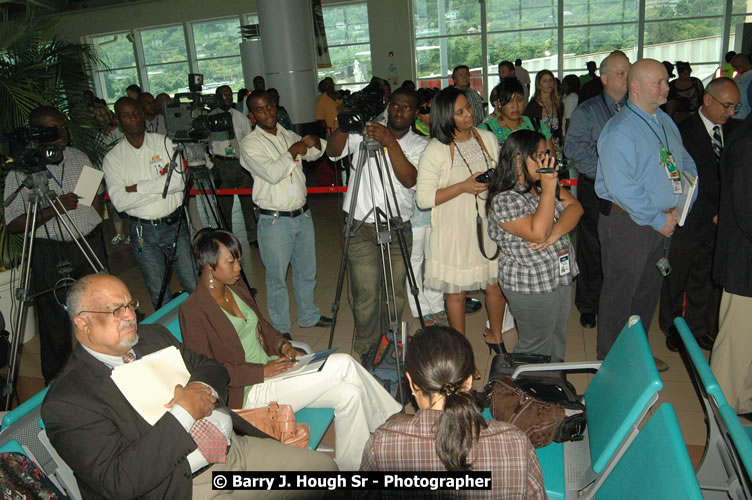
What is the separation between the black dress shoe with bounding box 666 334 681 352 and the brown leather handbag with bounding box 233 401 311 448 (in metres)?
2.55

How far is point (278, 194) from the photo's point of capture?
12.3 ft

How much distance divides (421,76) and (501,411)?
1357cm

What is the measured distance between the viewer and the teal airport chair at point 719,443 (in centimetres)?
155

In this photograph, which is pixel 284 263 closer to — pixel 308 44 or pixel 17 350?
pixel 17 350

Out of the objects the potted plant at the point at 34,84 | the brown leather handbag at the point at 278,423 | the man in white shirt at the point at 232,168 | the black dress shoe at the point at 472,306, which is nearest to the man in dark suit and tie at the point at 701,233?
the black dress shoe at the point at 472,306

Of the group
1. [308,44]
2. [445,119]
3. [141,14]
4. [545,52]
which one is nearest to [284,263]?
[445,119]

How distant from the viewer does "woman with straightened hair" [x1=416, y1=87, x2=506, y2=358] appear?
123 inches

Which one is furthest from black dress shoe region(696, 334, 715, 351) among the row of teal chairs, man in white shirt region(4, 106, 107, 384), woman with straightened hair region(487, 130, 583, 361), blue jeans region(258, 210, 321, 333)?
man in white shirt region(4, 106, 107, 384)

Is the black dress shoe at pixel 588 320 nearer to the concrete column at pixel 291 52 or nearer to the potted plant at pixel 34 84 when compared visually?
the potted plant at pixel 34 84

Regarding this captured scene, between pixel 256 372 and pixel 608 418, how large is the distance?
1477 millimetres

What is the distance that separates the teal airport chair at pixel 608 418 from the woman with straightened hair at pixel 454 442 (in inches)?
18.0

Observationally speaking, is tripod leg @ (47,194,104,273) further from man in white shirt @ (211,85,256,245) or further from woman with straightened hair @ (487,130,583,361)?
man in white shirt @ (211,85,256,245)

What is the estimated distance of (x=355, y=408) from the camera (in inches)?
98.2

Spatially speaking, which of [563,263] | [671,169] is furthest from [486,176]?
[671,169]
